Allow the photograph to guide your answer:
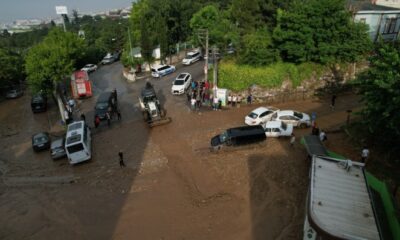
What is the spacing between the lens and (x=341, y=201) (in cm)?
1093

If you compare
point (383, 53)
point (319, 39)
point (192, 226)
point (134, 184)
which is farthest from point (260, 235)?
point (319, 39)

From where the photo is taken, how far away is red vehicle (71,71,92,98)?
3325 cm

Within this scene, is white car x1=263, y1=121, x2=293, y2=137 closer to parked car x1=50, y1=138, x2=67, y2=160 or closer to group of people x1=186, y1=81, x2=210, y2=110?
group of people x1=186, y1=81, x2=210, y2=110

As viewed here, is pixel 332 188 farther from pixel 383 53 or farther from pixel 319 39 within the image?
pixel 319 39

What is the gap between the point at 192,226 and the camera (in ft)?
46.7

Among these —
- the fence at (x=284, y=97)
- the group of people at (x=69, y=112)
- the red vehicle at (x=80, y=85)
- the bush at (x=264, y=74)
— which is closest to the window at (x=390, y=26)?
the bush at (x=264, y=74)

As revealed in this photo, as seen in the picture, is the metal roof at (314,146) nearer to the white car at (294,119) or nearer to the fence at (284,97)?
the white car at (294,119)

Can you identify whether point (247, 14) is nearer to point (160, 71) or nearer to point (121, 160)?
point (160, 71)

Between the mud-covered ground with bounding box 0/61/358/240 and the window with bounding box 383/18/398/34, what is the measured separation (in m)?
16.7

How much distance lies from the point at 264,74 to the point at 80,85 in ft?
65.6

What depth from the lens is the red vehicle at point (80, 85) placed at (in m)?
33.2

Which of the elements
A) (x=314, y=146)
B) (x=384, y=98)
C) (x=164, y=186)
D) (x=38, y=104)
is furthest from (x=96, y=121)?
(x=384, y=98)

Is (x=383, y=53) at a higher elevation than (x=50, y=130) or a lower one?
higher

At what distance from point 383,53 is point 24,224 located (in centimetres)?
2094
